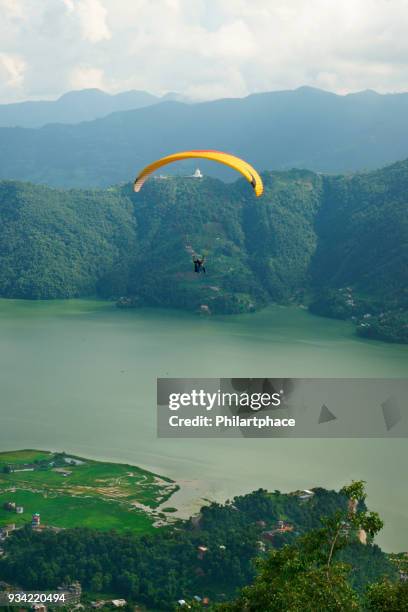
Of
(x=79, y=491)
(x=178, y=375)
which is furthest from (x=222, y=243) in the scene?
(x=79, y=491)

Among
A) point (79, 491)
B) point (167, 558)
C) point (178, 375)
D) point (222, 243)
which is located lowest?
point (167, 558)

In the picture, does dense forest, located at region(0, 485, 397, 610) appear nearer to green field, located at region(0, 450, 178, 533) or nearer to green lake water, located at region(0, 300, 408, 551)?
green field, located at region(0, 450, 178, 533)

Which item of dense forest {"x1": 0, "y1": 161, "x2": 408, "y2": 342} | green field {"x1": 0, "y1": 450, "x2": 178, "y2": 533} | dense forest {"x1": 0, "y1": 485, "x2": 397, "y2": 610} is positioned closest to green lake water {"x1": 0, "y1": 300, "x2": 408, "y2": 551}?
green field {"x1": 0, "y1": 450, "x2": 178, "y2": 533}

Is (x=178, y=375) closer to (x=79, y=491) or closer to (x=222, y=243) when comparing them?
(x=79, y=491)

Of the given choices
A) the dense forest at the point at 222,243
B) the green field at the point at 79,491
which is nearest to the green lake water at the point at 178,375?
the green field at the point at 79,491

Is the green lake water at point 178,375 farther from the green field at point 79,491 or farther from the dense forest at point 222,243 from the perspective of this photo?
the dense forest at point 222,243

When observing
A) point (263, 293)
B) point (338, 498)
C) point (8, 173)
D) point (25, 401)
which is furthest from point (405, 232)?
point (8, 173)
